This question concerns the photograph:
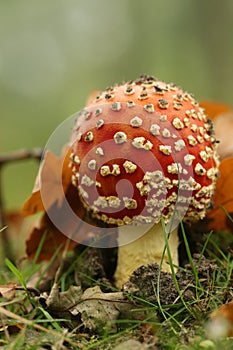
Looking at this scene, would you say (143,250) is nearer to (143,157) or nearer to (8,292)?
(143,157)

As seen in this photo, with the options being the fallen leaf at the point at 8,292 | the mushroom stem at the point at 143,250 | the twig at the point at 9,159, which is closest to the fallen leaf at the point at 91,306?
the fallen leaf at the point at 8,292

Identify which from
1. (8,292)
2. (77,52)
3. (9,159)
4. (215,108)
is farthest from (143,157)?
(77,52)

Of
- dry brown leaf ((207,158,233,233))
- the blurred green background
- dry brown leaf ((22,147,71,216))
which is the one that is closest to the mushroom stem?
dry brown leaf ((207,158,233,233))

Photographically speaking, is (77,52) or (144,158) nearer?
(144,158)

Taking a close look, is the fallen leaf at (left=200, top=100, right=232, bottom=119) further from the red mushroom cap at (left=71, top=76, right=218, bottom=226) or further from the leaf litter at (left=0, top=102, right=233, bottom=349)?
the red mushroom cap at (left=71, top=76, right=218, bottom=226)

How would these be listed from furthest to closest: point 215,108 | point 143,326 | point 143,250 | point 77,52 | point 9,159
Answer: point 77,52
point 9,159
point 215,108
point 143,250
point 143,326
